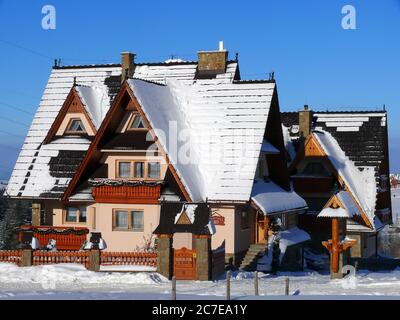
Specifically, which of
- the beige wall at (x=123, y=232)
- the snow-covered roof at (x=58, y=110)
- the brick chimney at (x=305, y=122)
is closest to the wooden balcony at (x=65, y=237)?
the beige wall at (x=123, y=232)

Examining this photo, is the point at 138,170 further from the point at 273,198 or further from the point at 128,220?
the point at 273,198

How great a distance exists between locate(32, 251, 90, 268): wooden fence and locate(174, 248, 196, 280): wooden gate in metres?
3.39

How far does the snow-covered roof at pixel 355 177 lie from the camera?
138 ft

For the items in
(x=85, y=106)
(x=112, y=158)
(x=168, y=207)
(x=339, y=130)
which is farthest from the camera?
(x=339, y=130)

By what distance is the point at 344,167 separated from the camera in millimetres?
43281

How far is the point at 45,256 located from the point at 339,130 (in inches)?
901

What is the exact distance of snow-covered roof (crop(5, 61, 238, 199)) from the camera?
120 feet

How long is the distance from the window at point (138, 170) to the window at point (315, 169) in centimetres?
1317

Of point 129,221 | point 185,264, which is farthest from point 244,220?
point 185,264

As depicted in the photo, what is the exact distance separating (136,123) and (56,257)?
8388 millimetres

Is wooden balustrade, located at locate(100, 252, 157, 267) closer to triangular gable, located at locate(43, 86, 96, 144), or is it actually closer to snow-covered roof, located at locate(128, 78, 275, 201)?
snow-covered roof, located at locate(128, 78, 275, 201)
